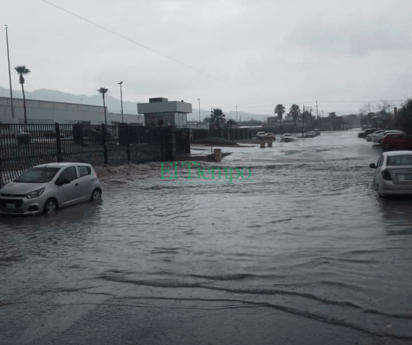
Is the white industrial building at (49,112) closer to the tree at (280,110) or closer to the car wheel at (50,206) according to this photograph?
the car wheel at (50,206)

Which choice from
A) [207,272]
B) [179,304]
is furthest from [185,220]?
[179,304]

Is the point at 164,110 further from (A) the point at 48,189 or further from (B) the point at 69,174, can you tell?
(A) the point at 48,189

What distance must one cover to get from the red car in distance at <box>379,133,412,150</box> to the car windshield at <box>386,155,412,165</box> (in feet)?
82.7

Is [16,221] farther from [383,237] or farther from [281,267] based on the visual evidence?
[383,237]

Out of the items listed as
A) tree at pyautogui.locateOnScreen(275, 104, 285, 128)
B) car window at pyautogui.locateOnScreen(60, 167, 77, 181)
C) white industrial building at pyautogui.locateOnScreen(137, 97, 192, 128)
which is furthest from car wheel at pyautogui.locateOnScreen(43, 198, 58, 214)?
tree at pyautogui.locateOnScreen(275, 104, 285, 128)

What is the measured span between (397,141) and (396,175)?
27840mm

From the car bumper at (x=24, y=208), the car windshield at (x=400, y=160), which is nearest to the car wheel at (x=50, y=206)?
the car bumper at (x=24, y=208)

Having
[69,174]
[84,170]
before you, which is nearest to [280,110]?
[84,170]

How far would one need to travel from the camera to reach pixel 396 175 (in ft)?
43.3

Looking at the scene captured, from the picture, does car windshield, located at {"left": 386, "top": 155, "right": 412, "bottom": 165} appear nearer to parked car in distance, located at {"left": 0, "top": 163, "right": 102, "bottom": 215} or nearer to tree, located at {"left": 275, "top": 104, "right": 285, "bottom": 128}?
parked car in distance, located at {"left": 0, "top": 163, "right": 102, "bottom": 215}

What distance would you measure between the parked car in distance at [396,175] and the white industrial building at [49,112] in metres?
54.2

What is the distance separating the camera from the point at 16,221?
12375 millimetres

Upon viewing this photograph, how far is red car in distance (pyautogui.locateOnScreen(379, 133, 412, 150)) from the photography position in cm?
3725

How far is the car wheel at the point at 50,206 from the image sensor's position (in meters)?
13.2
